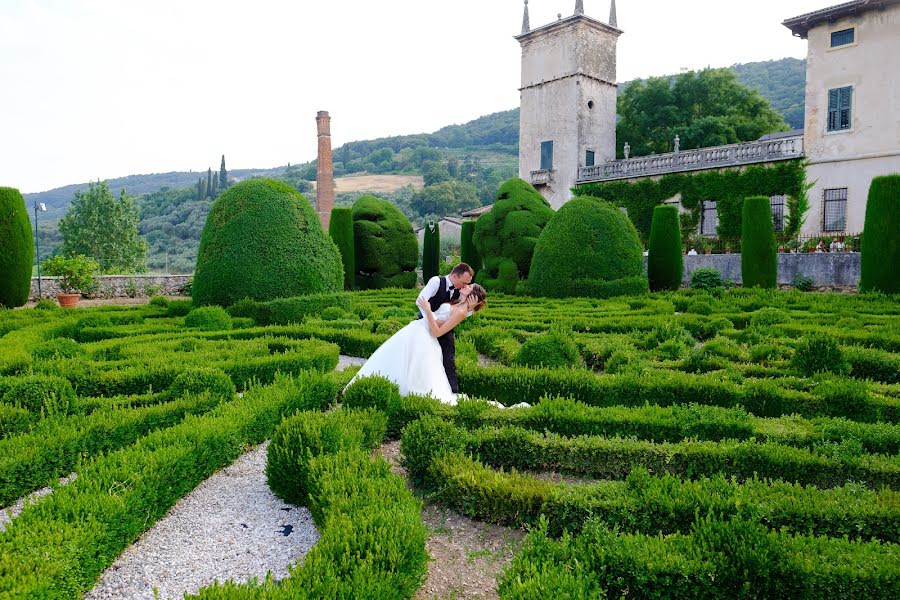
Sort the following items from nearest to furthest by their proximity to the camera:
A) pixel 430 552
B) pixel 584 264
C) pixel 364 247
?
pixel 430 552 < pixel 584 264 < pixel 364 247

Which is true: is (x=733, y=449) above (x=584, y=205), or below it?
below

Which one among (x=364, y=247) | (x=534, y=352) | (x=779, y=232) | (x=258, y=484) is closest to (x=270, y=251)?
(x=534, y=352)

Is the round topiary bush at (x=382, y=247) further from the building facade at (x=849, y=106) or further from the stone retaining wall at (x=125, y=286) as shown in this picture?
the building facade at (x=849, y=106)

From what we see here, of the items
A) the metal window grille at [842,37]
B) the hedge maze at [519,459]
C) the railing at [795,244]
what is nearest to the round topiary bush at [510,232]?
the railing at [795,244]

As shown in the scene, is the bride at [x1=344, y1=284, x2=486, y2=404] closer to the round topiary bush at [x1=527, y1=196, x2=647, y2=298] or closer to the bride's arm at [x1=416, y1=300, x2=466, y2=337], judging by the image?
the bride's arm at [x1=416, y1=300, x2=466, y2=337]

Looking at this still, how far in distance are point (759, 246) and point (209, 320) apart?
15409mm

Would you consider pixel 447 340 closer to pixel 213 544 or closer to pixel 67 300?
pixel 213 544

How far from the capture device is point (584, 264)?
1678 centimetres

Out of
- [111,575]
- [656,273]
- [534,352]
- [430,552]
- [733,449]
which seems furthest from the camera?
[656,273]

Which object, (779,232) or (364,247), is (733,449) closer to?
(364,247)

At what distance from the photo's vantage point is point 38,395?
602 centimetres

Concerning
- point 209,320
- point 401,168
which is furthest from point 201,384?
point 401,168

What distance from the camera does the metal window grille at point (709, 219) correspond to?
31406mm

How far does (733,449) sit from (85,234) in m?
56.4
